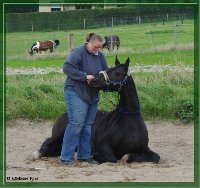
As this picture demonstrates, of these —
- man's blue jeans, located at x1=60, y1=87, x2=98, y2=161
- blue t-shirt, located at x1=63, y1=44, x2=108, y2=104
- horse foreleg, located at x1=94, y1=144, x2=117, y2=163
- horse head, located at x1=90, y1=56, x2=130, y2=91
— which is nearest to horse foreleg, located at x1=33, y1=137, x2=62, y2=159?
man's blue jeans, located at x1=60, y1=87, x2=98, y2=161

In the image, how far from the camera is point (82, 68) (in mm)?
9375

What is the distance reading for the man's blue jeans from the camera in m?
9.34

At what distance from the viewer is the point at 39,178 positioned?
8.32 meters

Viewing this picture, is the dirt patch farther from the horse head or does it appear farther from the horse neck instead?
the horse head

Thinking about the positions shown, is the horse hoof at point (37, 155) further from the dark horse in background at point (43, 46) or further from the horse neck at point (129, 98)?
the dark horse in background at point (43, 46)

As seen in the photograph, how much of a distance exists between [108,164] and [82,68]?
5.21 ft

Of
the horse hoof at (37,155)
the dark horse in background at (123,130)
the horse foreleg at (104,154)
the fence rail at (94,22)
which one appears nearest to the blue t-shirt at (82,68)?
the dark horse in background at (123,130)

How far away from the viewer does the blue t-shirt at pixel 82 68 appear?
30.4ft

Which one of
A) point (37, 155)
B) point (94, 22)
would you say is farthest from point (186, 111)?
point (94, 22)

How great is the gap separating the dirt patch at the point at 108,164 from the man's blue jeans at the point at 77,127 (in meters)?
0.27

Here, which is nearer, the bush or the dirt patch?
the dirt patch

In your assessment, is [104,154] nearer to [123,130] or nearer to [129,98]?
[123,130]

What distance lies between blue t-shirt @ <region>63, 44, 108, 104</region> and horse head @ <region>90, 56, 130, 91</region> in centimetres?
17

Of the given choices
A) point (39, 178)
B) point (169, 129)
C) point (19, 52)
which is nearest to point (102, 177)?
point (39, 178)
